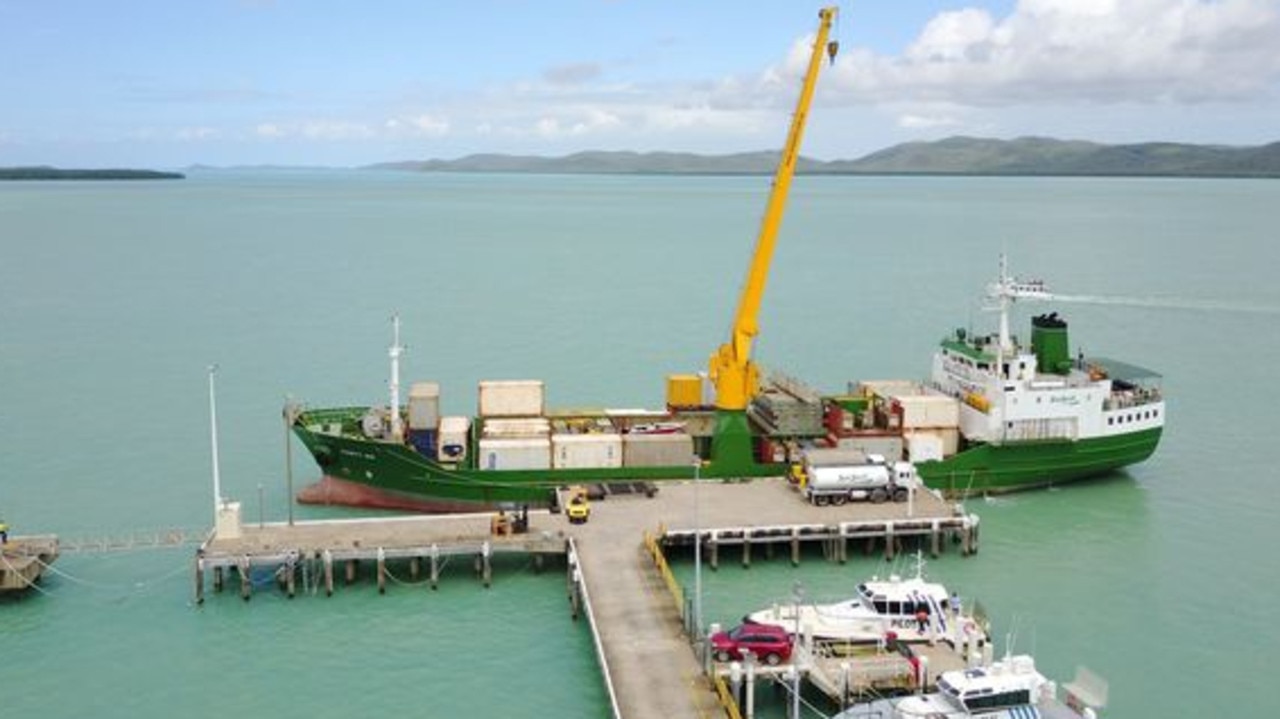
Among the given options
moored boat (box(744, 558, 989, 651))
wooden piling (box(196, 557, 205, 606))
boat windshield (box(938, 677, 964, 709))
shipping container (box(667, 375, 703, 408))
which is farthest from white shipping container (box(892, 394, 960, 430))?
wooden piling (box(196, 557, 205, 606))

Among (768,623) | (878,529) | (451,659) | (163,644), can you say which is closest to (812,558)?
(878,529)

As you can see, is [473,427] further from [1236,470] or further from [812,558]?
[1236,470]

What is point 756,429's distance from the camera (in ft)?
146

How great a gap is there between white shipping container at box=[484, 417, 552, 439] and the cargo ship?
77mm

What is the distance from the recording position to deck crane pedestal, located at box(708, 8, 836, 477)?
42719mm

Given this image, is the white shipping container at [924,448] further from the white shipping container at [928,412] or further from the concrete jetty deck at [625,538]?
the concrete jetty deck at [625,538]

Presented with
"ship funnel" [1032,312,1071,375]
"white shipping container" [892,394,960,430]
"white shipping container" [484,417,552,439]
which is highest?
"ship funnel" [1032,312,1071,375]

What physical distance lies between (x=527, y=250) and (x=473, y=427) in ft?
387

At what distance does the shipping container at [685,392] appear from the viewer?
4769 centimetres

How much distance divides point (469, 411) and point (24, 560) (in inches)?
1097

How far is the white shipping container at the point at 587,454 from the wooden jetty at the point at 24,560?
1626 cm

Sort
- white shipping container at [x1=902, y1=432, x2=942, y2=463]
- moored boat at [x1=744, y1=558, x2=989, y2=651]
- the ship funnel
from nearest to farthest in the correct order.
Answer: moored boat at [x1=744, y1=558, x2=989, y2=651], white shipping container at [x1=902, y1=432, x2=942, y2=463], the ship funnel

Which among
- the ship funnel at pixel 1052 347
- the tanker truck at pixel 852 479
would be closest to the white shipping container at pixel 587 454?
the tanker truck at pixel 852 479

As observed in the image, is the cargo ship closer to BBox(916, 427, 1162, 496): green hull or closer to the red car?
BBox(916, 427, 1162, 496): green hull
